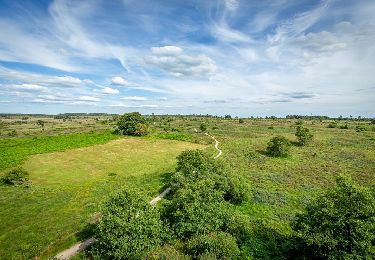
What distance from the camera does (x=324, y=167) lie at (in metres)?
53.9

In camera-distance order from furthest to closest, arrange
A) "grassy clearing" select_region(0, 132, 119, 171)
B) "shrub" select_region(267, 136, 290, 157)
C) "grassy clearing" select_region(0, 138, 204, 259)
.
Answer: "shrub" select_region(267, 136, 290, 157)
"grassy clearing" select_region(0, 132, 119, 171)
"grassy clearing" select_region(0, 138, 204, 259)

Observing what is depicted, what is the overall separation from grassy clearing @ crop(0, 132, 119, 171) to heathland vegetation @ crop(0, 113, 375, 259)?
0.68 m

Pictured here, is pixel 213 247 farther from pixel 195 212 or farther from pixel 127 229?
pixel 127 229

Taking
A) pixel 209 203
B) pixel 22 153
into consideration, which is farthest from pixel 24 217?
pixel 22 153

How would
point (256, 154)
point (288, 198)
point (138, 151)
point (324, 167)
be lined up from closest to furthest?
point (288, 198) < point (324, 167) < point (256, 154) < point (138, 151)

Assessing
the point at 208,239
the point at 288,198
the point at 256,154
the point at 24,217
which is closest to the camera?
the point at 208,239

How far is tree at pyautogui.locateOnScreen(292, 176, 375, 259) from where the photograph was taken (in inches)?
762

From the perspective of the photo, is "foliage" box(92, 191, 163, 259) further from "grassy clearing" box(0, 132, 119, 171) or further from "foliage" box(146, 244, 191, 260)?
"grassy clearing" box(0, 132, 119, 171)

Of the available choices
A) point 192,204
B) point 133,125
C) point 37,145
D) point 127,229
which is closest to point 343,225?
point 192,204

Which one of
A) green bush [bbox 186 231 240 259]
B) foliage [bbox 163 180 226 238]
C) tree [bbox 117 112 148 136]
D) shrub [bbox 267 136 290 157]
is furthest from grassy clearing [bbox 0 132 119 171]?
shrub [bbox 267 136 290 157]

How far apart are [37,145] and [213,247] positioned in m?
72.2

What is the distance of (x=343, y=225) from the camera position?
19.8 m

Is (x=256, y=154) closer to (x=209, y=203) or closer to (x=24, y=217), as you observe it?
(x=209, y=203)

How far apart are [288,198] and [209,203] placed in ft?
56.4
